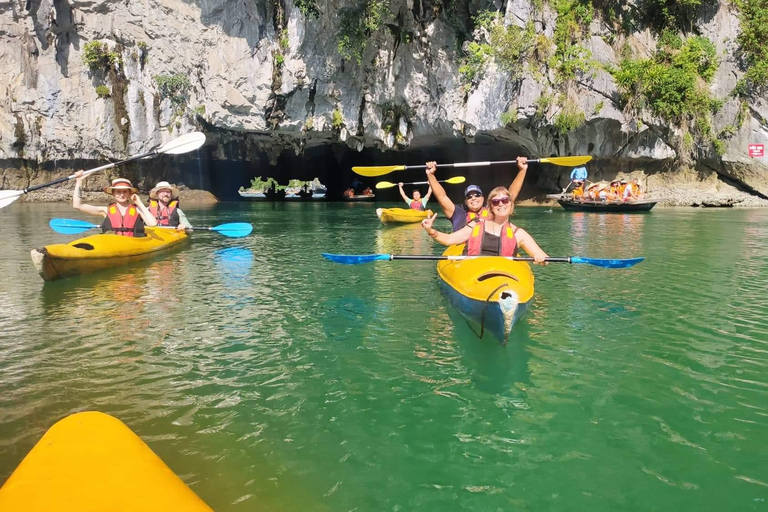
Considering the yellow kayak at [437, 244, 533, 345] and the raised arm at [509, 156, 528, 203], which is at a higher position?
the raised arm at [509, 156, 528, 203]

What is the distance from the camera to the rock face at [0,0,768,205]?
2022 centimetres

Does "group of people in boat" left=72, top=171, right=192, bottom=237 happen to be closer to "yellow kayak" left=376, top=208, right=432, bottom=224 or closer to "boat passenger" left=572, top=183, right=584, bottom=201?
"yellow kayak" left=376, top=208, right=432, bottom=224

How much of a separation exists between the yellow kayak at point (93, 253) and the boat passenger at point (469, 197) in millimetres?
4637

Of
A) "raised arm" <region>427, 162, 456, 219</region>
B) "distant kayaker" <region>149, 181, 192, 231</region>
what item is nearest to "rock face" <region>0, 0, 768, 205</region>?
"distant kayaker" <region>149, 181, 192, 231</region>

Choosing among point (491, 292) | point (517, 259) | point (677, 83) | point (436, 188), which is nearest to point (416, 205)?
point (436, 188)

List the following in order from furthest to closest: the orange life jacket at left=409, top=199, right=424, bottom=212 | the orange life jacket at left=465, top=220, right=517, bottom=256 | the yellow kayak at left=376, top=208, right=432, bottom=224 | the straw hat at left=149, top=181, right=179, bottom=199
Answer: the orange life jacket at left=409, top=199, right=424, bottom=212 < the yellow kayak at left=376, top=208, right=432, bottom=224 < the straw hat at left=149, top=181, right=179, bottom=199 < the orange life jacket at left=465, top=220, right=517, bottom=256

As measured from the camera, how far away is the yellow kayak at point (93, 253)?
6586 millimetres

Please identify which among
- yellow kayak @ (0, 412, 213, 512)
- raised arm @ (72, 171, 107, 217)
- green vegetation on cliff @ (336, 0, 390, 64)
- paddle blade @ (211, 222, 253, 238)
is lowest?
yellow kayak @ (0, 412, 213, 512)

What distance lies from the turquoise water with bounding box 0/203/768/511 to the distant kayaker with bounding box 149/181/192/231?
132 inches

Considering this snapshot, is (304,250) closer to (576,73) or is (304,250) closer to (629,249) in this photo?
(629,249)

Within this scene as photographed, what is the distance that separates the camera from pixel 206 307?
5.76 metres

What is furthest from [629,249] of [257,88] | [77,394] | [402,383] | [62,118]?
[62,118]

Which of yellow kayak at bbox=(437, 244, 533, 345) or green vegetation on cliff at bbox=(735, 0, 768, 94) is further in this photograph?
green vegetation on cliff at bbox=(735, 0, 768, 94)

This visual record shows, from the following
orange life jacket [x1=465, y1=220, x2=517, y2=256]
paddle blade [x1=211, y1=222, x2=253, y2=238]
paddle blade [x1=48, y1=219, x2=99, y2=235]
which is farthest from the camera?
paddle blade [x1=211, y1=222, x2=253, y2=238]
